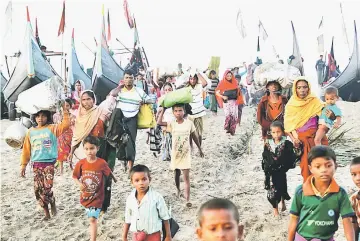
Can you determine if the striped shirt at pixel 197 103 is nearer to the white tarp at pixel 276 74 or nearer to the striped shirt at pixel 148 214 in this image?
the white tarp at pixel 276 74

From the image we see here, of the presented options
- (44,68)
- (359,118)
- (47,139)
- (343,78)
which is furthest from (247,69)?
(47,139)

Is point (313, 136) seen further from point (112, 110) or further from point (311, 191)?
point (112, 110)

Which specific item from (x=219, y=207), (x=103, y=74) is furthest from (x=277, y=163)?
(x=103, y=74)

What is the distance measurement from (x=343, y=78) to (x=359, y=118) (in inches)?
189

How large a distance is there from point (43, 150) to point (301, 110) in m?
2.77

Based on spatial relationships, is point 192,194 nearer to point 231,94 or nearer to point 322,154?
point 322,154

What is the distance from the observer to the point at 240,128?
33.6 ft

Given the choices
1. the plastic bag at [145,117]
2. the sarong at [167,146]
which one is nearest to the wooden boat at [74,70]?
the sarong at [167,146]

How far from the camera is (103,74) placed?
13.8 m

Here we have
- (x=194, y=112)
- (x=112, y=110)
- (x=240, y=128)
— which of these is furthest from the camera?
(x=240, y=128)

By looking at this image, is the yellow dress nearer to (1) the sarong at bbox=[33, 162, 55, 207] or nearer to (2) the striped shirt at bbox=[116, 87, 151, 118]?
(2) the striped shirt at bbox=[116, 87, 151, 118]

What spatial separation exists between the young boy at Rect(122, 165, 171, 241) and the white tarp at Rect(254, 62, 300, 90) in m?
2.48

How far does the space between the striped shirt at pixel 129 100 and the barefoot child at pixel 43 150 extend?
1045mm

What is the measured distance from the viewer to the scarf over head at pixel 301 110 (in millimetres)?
4559
